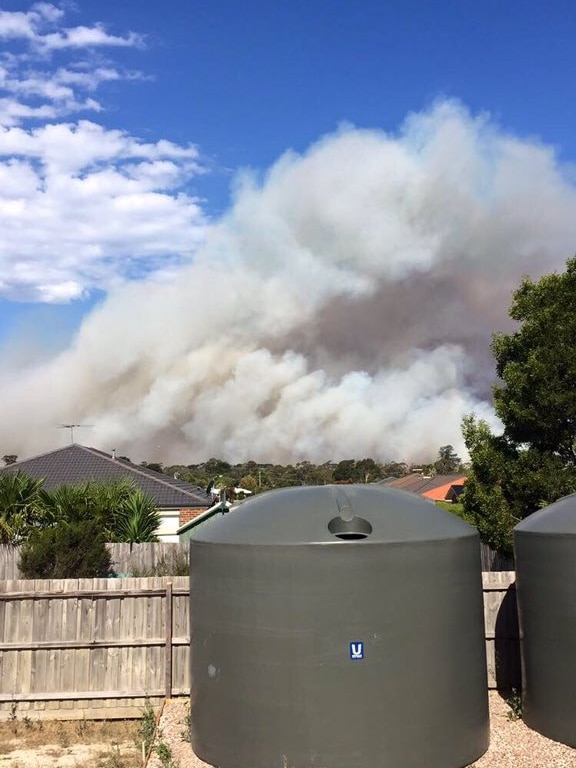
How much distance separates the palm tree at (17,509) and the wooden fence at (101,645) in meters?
8.80

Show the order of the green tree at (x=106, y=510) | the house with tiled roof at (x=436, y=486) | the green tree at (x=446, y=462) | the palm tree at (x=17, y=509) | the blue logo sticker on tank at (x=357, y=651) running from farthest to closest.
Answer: the green tree at (x=446, y=462), the house with tiled roof at (x=436, y=486), the green tree at (x=106, y=510), the palm tree at (x=17, y=509), the blue logo sticker on tank at (x=357, y=651)

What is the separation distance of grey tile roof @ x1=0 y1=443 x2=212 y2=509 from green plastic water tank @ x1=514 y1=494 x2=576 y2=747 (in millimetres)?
23007

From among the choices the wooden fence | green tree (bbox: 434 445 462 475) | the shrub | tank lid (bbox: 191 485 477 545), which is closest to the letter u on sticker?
tank lid (bbox: 191 485 477 545)

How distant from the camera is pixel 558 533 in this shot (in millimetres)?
8102

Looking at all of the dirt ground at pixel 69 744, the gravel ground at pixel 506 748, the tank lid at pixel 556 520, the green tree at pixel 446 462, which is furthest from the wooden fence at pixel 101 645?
the green tree at pixel 446 462

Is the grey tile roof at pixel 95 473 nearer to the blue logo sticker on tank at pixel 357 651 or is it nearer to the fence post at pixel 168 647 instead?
the fence post at pixel 168 647

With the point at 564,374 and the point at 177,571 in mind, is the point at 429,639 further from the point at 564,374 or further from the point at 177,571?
the point at 177,571

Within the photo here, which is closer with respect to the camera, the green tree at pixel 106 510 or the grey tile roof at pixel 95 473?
the green tree at pixel 106 510

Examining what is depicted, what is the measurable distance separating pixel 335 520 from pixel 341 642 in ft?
3.88

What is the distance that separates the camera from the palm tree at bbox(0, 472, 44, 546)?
19.1 m

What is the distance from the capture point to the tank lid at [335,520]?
7.38m

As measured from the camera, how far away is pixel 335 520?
7457 mm

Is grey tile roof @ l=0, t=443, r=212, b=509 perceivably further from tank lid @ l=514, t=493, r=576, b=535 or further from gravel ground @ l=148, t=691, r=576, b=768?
tank lid @ l=514, t=493, r=576, b=535

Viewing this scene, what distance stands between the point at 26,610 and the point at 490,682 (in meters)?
6.88
